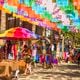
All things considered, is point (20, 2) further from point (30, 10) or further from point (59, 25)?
point (59, 25)

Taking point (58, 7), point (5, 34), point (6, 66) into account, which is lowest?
point (6, 66)

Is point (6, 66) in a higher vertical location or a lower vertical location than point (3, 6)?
lower

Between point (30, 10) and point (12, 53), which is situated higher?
point (30, 10)

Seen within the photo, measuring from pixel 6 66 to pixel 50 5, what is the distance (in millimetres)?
7105

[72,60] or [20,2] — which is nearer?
[20,2]

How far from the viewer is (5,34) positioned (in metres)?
21.2

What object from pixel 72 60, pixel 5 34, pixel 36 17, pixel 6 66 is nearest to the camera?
pixel 6 66

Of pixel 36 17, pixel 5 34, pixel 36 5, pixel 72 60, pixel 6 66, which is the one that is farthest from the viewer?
pixel 72 60

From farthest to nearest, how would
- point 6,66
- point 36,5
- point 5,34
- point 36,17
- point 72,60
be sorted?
point 72,60
point 36,17
point 36,5
point 5,34
point 6,66

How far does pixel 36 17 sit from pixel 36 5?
1990 millimetres

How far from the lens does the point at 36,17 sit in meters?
24.6

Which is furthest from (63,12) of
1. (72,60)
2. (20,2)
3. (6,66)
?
(72,60)

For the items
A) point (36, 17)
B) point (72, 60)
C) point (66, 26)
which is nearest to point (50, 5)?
point (36, 17)

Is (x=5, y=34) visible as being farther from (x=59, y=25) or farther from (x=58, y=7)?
(x=59, y=25)
